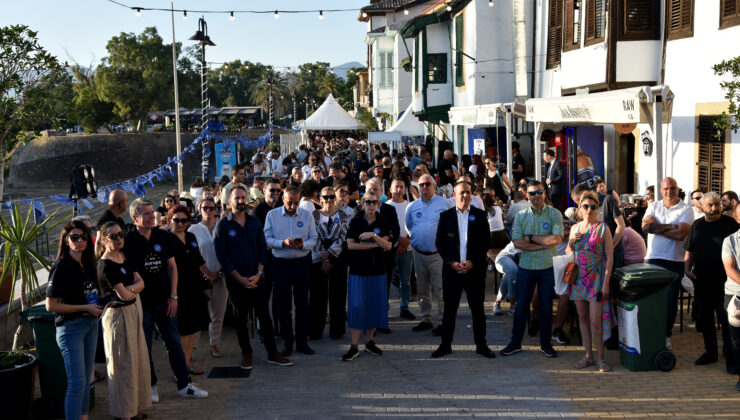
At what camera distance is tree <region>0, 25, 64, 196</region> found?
44.4 ft

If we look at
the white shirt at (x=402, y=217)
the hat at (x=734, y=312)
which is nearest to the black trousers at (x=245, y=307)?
the white shirt at (x=402, y=217)

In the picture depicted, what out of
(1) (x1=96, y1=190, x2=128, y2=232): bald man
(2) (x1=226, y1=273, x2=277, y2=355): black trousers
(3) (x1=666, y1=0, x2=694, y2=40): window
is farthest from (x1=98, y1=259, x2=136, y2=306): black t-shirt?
(3) (x1=666, y1=0, x2=694, y2=40): window

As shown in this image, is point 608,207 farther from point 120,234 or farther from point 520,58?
point 520,58

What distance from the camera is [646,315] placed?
765cm

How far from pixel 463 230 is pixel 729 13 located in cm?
616

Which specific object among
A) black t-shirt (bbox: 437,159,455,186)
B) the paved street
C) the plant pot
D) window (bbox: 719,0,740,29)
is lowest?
the paved street

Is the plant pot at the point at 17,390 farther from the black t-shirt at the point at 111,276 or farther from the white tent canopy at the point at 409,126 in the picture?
the white tent canopy at the point at 409,126

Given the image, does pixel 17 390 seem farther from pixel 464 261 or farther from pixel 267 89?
pixel 267 89

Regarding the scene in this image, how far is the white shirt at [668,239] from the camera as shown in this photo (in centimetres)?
838

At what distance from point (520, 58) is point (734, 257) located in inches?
578

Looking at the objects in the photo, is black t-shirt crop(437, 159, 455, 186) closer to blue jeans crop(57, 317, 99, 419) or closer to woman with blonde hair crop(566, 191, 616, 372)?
woman with blonde hair crop(566, 191, 616, 372)

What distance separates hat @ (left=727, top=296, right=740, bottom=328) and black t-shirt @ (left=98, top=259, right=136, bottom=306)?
18.0 feet

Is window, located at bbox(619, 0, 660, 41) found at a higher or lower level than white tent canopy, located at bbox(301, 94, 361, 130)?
higher

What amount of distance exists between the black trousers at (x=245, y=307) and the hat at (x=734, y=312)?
4.63m
